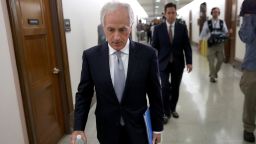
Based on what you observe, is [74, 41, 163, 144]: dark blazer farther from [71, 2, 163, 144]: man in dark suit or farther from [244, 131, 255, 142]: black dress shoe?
[244, 131, 255, 142]: black dress shoe

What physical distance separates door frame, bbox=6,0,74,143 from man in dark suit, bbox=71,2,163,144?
89 centimetres

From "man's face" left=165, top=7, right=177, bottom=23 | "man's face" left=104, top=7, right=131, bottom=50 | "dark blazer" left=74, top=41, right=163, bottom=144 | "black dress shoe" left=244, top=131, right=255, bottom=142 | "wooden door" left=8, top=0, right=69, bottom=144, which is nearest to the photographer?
"man's face" left=104, top=7, right=131, bottom=50

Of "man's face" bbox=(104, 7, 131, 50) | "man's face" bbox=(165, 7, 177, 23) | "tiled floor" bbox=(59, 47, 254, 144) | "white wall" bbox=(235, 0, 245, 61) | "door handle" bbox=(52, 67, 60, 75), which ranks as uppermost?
"man's face" bbox=(165, 7, 177, 23)

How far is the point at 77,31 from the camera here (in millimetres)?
3500

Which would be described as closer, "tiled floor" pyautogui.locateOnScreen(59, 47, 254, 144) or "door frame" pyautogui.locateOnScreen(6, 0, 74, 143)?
"door frame" pyautogui.locateOnScreen(6, 0, 74, 143)

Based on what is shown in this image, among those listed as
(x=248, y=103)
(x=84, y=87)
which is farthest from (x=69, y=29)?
(x=248, y=103)

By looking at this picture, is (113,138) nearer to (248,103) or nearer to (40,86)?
(40,86)

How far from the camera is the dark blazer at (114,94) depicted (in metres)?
1.27

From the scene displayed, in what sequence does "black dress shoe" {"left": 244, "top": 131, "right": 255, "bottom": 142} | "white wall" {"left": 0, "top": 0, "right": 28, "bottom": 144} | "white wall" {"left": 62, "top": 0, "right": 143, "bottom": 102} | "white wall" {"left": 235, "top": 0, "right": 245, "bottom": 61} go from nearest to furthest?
"white wall" {"left": 0, "top": 0, "right": 28, "bottom": 144} < "black dress shoe" {"left": 244, "top": 131, "right": 255, "bottom": 142} < "white wall" {"left": 62, "top": 0, "right": 143, "bottom": 102} < "white wall" {"left": 235, "top": 0, "right": 245, "bottom": 61}

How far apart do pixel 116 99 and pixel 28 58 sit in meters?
1.28

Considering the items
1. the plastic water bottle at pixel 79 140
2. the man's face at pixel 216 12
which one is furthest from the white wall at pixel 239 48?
the plastic water bottle at pixel 79 140

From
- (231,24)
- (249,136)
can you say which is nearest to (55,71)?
(249,136)

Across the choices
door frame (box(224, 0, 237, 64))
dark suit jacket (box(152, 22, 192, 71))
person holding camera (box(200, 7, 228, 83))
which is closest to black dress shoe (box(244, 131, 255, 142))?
dark suit jacket (box(152, 22, 192, 71))

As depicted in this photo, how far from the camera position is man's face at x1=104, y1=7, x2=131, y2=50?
3.83 ft
